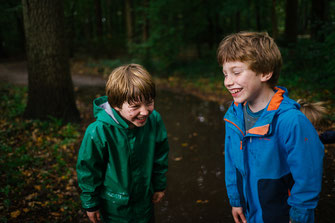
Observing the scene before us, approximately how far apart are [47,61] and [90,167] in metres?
5.13

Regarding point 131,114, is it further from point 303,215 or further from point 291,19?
point 291,19

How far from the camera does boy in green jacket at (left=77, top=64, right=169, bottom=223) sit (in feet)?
6.52

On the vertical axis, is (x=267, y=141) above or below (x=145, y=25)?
below

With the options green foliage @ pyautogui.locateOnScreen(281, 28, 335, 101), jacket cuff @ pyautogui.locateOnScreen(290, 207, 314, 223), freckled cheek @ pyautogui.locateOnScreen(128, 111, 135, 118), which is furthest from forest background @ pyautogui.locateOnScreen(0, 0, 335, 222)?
jacket cuff @ pyautogui.locateOnScreen(290, 207, 314, 223)

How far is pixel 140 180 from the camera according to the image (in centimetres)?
215

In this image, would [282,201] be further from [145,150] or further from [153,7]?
[153,7]

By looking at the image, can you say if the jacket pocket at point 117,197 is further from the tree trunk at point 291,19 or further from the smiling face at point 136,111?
the tree trunk at point 291,19

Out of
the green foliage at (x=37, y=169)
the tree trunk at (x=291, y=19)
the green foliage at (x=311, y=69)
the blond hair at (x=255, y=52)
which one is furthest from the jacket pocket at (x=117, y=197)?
the tree trunk at (x=291, y=19)

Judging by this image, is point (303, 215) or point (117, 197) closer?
point (303, 215)

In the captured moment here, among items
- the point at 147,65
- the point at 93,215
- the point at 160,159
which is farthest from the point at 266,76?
the point at 147,65

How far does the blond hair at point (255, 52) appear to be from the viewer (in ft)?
5.89

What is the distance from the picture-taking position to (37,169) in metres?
4.61

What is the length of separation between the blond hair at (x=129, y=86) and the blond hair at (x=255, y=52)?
649mm

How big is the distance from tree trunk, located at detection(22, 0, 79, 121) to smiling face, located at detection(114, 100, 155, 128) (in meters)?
5.08
